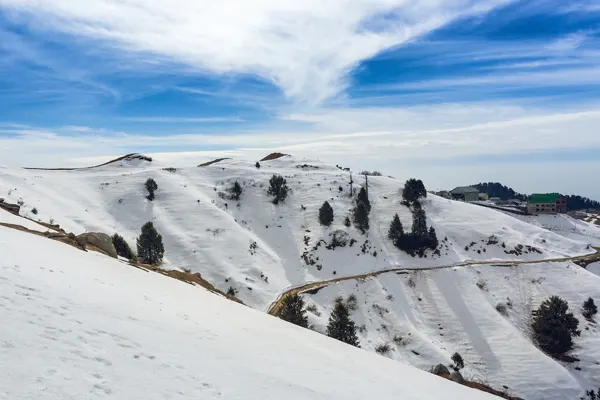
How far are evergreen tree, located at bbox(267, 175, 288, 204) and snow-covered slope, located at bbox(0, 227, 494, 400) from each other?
154ft

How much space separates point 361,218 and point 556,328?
26480 mm

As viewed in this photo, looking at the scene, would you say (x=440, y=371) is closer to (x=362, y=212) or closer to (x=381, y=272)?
(x=381, y=272)

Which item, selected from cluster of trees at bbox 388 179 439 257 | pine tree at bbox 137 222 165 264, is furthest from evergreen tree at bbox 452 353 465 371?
pine tree at bbox 137 222 165 264

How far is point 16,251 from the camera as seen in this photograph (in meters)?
12.1

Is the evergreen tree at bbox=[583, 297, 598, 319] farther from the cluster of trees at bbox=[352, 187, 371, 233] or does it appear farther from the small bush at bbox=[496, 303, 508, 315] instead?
the cluster of trees at bbox=[352, 187, 371, 233]

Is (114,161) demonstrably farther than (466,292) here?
Yes

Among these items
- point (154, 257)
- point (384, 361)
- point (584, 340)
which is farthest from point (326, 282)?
point (384, 361)

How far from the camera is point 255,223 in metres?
55.1

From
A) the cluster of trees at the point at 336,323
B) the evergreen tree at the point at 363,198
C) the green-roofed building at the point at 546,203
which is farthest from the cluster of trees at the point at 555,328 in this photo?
the green-roofed building at the point at 546,203

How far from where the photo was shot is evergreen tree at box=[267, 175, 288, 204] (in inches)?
2394

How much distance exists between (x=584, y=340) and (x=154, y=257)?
40.4 metres

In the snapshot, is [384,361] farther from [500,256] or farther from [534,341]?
[500,256]

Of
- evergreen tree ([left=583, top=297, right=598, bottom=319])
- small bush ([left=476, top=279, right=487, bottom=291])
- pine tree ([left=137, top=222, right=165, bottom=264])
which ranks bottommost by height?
evergreen tree ([left=583, top=297, right=598, bottom=319])

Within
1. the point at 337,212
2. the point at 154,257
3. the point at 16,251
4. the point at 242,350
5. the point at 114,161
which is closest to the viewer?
the point at 242,350
